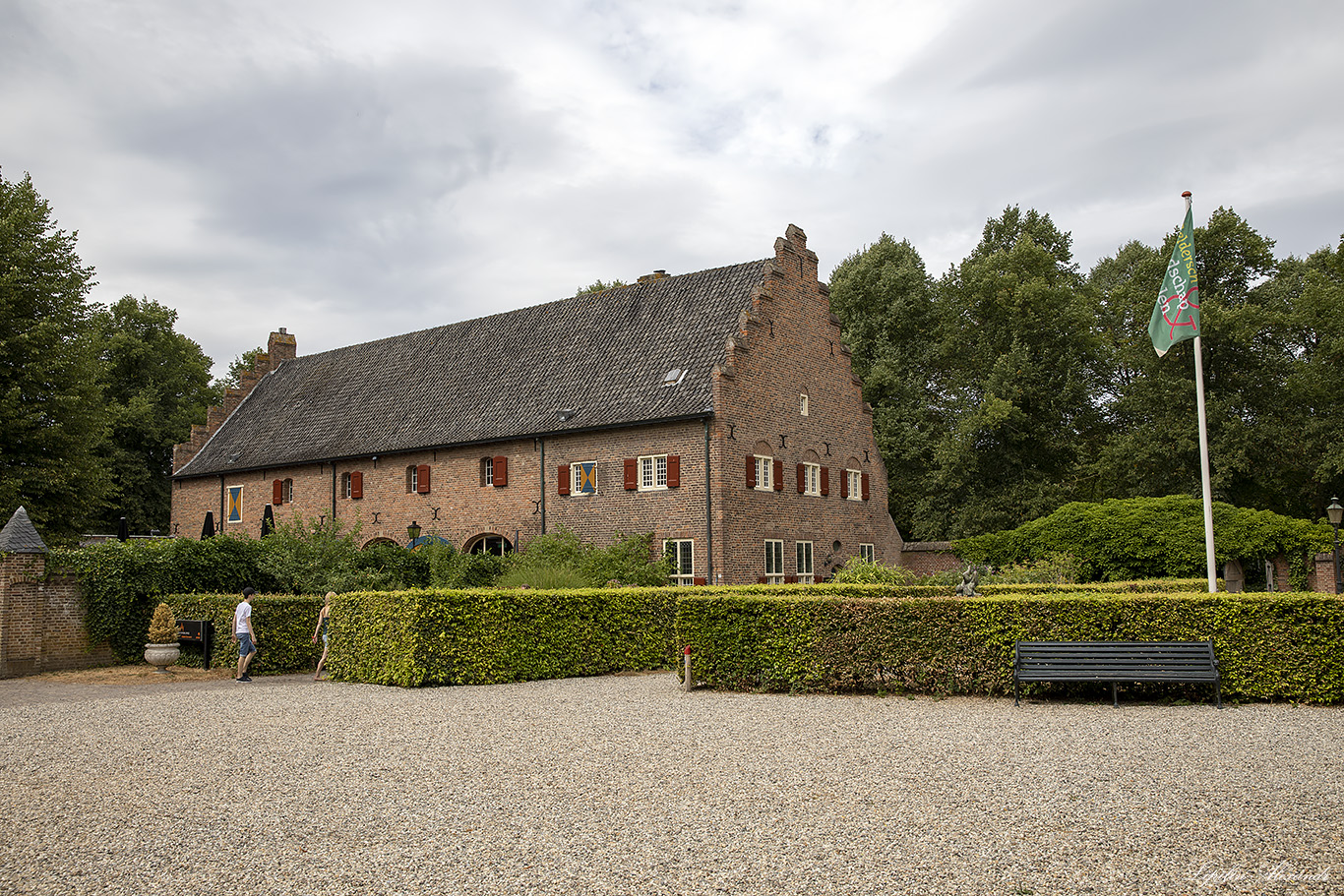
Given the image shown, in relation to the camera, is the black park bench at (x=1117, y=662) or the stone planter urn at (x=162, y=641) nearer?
the black park bench at (x=1117, y=662)

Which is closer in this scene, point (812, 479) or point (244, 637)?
point (244, 637)

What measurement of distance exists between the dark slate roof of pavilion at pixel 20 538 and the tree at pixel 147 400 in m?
28.0

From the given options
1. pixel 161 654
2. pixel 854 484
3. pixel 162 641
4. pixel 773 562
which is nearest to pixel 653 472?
pixel 773 562

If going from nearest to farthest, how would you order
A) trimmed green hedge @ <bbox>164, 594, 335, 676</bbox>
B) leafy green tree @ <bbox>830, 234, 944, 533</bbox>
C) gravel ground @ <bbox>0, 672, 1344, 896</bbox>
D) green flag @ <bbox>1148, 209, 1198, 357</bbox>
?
1. gravel ground @ <bbox>0, 672, 1344, 896</bbox>
2. green flag @ <bbox>1148, 209, 1198, 357</bbox>
3. trimmed green hedge @ <bbox>164, 594, 335, 676</bbox>
4. leafy green tree @ <bbox>830, 234, 944, 533</bbox>

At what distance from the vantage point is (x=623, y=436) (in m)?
27.9

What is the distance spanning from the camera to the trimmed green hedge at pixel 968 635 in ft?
39.7

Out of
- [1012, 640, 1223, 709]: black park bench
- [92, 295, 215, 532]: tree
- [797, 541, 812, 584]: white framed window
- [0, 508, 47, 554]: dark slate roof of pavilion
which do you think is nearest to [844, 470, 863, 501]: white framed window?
[797, 541, 812, 584]: white framed window

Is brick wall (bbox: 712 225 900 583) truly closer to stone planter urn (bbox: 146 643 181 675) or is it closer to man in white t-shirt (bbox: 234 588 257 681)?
man in white t-shirt (bbox: 234 588 257 681)

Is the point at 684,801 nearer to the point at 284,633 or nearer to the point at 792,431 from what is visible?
the point at 284,633

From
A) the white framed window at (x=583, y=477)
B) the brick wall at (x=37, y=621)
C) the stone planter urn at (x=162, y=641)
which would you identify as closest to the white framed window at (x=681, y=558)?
the white framed window at (x=583, y=477)

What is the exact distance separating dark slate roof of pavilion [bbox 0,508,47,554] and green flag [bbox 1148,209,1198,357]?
2013 cm

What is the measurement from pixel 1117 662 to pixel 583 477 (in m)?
18.1

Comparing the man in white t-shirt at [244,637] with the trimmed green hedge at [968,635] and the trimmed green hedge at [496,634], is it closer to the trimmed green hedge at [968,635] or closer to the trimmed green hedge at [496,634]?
the trimmed green hedge at [496,634]

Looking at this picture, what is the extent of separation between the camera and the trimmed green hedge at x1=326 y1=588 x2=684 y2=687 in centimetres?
1539
